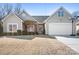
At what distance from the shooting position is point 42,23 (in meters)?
13.0

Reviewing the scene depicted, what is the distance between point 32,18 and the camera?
1263cm

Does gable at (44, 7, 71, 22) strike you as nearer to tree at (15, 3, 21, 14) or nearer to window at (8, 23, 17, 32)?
tree at (15, 3, 21, 14)

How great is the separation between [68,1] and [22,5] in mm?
2372

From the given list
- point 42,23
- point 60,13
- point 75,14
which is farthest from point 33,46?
point 75,14

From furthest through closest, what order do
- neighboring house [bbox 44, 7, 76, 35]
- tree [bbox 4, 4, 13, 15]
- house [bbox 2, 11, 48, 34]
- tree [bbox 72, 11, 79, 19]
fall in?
neighboring house [bbox 44, 7, 76, 35] → house [bbox 2, 11, 48, 34] → tree [bbox 72, 11, 79, 19] → tree [bbox 4, 4, 13, 15]

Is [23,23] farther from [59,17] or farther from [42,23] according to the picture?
[59,17]

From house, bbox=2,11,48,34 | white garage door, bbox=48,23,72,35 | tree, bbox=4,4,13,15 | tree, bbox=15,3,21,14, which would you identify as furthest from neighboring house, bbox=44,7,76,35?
tree, bbox=4,4,13,15

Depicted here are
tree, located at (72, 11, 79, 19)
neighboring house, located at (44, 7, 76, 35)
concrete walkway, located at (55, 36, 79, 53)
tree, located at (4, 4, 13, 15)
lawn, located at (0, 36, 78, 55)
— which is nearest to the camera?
lawn, located at (0, 36, 78, 55)

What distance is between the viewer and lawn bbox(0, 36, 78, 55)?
11605 mm

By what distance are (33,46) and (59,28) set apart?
1.92 m

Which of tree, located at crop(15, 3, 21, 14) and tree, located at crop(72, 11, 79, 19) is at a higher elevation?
tree, located at crop(15, 3, 21, 14)

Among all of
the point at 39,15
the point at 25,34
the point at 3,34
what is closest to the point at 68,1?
the point at 39,15

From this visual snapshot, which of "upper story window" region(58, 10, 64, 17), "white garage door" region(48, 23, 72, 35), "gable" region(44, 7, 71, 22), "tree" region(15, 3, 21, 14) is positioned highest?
"tree" region(15, 3, 21, 14)

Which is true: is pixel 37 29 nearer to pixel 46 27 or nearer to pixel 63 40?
pixel 46 27
